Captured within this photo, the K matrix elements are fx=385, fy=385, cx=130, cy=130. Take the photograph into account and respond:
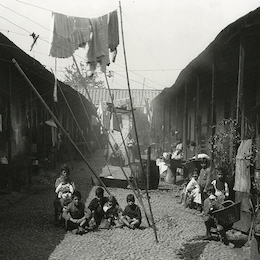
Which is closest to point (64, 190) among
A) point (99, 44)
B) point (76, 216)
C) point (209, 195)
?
point (76, 216)

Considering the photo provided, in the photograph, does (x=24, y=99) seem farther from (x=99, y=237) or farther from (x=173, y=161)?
(x=99, y=237)

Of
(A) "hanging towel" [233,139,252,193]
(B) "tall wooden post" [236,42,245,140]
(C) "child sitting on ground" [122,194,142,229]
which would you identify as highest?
(B) "tall wooden post" [236,42,245,140]

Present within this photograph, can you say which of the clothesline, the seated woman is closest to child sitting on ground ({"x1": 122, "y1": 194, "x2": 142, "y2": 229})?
the seated woman

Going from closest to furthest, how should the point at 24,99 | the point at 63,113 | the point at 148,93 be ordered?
1. the point at 24,99
2. the point at 63,113
3. the point at 148,93

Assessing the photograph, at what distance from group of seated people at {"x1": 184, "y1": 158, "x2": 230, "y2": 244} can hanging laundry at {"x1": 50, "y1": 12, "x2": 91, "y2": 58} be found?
409 cm

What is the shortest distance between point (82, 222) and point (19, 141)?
6.51 metres

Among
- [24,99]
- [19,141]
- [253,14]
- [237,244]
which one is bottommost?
[237,244]

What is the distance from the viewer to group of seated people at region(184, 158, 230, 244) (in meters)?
6.80

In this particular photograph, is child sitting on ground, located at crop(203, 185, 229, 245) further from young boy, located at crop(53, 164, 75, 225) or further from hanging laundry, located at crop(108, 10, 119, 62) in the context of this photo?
hanging laundry, located at crop(108, 10, 119, 62)

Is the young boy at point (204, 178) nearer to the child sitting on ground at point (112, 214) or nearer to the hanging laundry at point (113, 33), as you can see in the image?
the child sitting on ground at point (112, 214)

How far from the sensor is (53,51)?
27.5 feet

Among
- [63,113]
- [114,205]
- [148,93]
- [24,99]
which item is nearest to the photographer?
[114,205]

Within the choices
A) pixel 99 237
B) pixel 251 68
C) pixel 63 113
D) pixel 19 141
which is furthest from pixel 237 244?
pixel 63 113

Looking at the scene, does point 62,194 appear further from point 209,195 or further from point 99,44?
point 99,44
